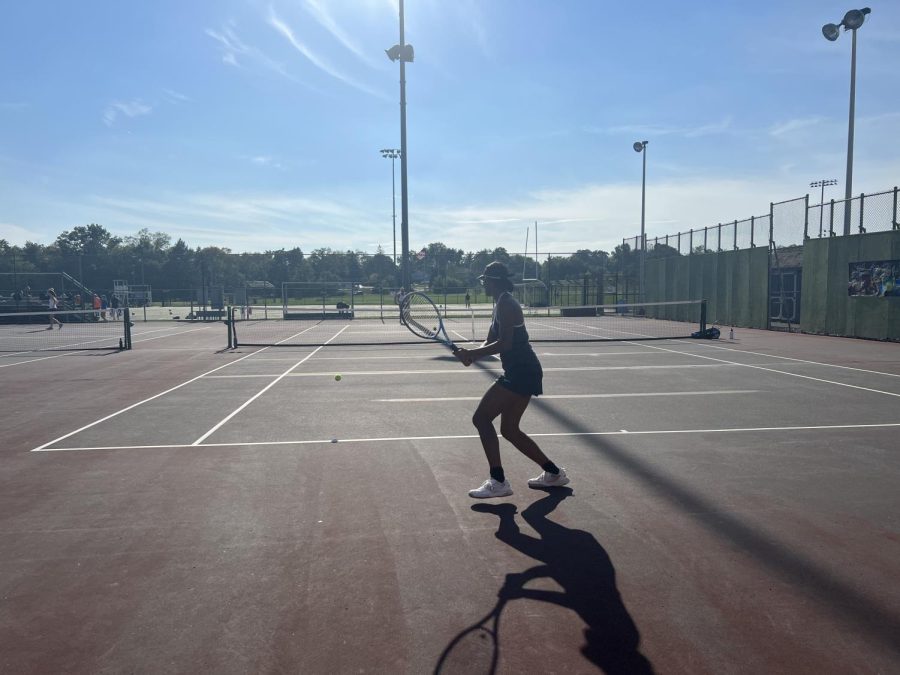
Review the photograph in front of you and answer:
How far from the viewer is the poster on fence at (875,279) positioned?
70.8 feet

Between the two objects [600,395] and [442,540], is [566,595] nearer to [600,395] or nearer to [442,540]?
[442,540]

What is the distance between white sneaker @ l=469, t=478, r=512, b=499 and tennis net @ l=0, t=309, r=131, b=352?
16519 millimetres

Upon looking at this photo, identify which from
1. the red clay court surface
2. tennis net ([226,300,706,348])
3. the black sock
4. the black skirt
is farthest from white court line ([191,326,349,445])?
the black sock

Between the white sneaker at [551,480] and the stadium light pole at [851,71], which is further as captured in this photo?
the stadium light pole at [851,71]

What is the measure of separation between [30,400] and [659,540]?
10717mm

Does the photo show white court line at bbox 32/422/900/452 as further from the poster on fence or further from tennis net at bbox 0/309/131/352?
the poster on fence

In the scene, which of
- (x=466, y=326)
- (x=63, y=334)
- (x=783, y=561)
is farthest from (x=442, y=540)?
(x=63, y=334)

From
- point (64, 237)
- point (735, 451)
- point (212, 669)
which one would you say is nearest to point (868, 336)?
point (735, 451)

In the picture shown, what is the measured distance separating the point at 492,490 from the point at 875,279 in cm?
2211

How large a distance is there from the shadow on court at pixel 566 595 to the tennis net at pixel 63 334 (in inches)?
684

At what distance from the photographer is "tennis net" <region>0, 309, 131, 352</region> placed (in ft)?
69.2

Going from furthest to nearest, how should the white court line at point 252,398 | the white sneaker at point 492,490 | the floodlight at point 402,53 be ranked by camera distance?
the floodlight at point 402,53 → the white court line at point 252,398 → the white sneaker at point 492,490

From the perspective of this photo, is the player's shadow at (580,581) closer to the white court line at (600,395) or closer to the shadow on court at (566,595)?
the shadow on court at (566,595)

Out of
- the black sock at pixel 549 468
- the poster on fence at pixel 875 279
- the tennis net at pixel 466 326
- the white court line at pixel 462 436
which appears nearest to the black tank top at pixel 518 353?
the black sock at pixel 549 468
